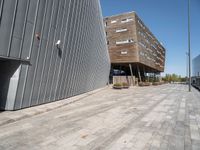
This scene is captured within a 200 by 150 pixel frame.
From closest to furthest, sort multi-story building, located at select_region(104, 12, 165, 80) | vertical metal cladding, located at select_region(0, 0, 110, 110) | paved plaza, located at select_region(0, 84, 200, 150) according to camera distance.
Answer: paved plaza, located at select_region(0, 84, 200, 150), vertical metal cladding, located at select_region(0, 0, 110, 110), multi-story building, located at select_region(104, 12, 165, 80)

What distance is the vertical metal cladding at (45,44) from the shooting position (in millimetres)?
7836

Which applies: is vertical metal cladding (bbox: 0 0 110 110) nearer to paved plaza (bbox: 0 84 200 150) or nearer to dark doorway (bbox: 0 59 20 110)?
dark doorway (bbox: 0 59 20 110)

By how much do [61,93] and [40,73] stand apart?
3403mm

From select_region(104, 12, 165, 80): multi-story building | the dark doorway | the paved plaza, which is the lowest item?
the paved plaza

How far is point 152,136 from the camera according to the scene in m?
5.66

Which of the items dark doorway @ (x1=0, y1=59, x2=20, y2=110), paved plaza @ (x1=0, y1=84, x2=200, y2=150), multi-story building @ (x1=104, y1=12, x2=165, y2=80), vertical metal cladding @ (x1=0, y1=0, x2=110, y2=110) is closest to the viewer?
paved plaza @ (x1=0, y1=84, x2=200, y2=150)

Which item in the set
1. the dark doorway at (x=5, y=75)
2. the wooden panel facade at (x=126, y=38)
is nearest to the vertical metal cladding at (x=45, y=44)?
the dark doorway at (x=5, y=75)

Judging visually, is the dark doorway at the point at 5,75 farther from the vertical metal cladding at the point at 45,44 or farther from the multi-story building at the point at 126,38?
the multi-story building at the point at 126,38

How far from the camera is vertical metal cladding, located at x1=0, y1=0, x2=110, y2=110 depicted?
7.84 meters

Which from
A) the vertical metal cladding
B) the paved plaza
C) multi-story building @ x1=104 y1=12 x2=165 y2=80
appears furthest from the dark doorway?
multi-story building @ x1=104 y1=12 x2=165 y2=80

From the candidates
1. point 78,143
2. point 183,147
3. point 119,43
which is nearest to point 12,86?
point 78,143

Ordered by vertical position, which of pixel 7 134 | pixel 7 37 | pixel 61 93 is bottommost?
pixel 7 134

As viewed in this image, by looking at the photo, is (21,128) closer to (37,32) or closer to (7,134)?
(7,134)

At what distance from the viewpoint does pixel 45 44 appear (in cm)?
1015
